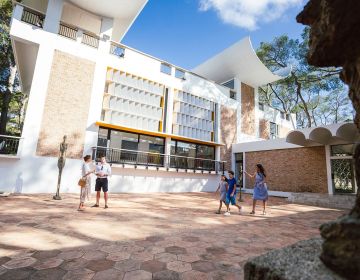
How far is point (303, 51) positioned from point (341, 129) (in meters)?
11.2

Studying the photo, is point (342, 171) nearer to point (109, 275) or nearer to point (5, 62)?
point (109, 275)

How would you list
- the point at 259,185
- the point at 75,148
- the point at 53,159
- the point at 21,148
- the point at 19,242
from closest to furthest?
the point at 19,242 < the point at 259,185 < the point at 21,148 < the point at 53,159 < the point at 75,148

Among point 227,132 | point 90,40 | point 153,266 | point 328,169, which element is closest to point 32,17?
point 90,40

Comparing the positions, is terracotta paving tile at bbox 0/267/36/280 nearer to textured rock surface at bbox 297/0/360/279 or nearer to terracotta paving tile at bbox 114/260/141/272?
terracotta paving tile at bbox 114/260/141/272

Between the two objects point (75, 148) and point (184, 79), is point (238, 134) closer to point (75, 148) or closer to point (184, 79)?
point (184, 79)

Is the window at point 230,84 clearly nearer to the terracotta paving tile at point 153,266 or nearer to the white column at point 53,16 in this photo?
the white column at point 53,16

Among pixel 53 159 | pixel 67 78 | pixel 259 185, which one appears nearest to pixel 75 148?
pixel 53 159

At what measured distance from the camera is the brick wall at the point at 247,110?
64.8ft

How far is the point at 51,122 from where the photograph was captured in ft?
35.6

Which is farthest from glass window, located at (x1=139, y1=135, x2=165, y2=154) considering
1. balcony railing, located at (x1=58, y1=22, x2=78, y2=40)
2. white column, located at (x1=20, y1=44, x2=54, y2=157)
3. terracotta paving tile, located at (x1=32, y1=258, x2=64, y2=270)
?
terracotta paving tile, located at (x1=32, y1=258, x2=64, y2=270)

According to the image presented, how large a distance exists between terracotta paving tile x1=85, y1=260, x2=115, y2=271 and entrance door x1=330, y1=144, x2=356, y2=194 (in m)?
13.6

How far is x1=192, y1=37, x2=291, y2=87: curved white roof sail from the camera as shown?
56.7ft

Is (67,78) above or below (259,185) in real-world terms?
above

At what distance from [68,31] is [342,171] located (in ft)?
58.2
